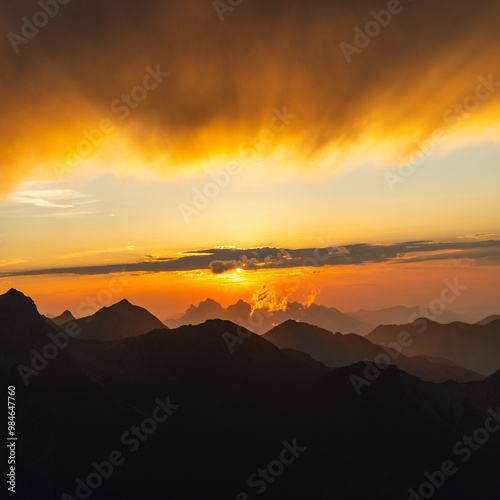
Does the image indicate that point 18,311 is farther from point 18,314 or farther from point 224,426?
point 224,426

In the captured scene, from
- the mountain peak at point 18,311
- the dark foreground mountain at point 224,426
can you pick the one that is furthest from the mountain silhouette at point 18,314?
the dark foreground mountain at point 224,426

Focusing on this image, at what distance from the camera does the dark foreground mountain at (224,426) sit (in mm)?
119812

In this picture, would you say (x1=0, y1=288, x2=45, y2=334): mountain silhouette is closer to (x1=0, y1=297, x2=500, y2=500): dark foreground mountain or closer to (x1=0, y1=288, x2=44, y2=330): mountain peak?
(x1=0, y1=288, x2=44, y2=330): mountain peak

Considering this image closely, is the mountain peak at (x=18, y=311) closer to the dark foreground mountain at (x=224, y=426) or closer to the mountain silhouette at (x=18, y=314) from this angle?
the mountain silhouette at (x=18, y=314)

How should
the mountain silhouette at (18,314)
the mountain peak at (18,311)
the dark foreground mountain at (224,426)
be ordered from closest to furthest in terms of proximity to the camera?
the dark foreground mountain at (224,426) → the mountain silhouette at (18,314) → the mountain peak at (18,311)

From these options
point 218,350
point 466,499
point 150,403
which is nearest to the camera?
point 466,499

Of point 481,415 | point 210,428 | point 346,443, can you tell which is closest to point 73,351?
point 210,428

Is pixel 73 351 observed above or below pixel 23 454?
above

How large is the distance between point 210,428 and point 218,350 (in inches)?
1478

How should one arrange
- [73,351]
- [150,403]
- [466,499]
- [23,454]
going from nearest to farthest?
[23,454] < [466,499] < [150,403] < [73,351]

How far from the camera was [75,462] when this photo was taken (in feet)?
387

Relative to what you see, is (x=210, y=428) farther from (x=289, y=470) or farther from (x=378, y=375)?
(x=378, y=375)

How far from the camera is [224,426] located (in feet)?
463

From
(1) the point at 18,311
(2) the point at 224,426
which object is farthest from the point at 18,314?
(2) the point at 224,426
